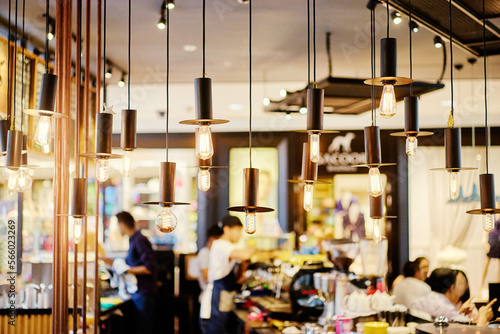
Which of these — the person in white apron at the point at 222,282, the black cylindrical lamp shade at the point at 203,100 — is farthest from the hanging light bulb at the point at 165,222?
the person in white apron at the point at 222,282

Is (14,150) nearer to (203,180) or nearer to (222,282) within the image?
(203,180)

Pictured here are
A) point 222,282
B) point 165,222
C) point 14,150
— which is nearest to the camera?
point 165,222

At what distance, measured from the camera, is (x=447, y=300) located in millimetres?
4172

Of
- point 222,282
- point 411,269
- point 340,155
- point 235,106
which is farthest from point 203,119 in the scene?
point 340,155

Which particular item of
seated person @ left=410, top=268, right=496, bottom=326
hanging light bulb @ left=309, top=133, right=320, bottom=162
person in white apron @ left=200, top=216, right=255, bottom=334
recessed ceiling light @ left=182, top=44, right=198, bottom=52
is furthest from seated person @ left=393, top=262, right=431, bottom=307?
hanging light bulb @ left=309, top=133, right=320, bottom=162

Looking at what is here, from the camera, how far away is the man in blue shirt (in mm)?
5473

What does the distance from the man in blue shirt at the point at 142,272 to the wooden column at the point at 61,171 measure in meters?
2.74

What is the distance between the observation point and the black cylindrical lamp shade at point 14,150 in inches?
101

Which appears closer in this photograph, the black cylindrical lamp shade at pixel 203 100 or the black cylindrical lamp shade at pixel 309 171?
the black cylindrical lamp shade at pixel 203 100

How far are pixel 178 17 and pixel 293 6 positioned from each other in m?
0.80

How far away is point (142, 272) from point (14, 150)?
10.3 feet

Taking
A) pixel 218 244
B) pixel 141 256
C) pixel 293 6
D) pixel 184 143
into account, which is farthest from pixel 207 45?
pixel 184 143

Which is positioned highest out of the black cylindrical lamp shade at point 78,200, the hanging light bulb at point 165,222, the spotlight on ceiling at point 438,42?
the spotlight on ceiling at point 438,42

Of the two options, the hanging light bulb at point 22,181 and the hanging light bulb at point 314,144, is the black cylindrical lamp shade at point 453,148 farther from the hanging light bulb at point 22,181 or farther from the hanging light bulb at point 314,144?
the hanging light bulb at point 22,181
